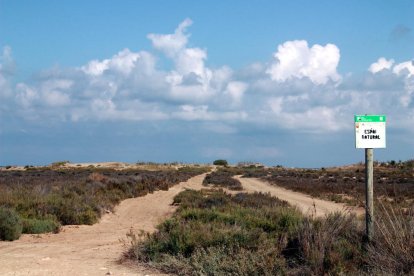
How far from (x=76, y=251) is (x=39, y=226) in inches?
205

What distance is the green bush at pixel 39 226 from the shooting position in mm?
17656

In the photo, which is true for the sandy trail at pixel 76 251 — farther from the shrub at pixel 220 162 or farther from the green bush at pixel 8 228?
the shrub at pixel 220 162

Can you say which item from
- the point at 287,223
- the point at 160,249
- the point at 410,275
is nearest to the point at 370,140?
the point at 410,275

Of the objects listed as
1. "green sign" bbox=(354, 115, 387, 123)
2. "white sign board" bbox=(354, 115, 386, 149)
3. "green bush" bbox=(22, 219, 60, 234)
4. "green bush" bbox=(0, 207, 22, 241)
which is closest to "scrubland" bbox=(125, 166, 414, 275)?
"white sign board" bbox=(354, 115, 386, 149)

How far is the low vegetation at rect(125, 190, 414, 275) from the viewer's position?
895 cm

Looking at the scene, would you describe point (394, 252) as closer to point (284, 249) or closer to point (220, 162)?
point (284, 249)

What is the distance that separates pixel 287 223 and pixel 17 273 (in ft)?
19.8

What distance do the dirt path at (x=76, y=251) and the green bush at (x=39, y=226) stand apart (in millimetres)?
389

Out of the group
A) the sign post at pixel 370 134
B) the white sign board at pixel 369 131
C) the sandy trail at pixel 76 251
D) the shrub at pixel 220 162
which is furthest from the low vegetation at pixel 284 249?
the shrub at pixel 220 162

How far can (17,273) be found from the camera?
10.3 m

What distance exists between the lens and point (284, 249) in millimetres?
10492

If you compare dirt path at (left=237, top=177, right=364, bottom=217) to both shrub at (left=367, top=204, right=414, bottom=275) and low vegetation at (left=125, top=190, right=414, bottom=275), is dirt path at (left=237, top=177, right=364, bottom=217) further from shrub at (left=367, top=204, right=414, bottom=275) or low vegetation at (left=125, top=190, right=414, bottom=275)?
shrub at (left=367, top=204, right=414, bottom=275)

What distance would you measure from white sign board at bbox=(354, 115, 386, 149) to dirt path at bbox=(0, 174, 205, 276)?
477 centimetres

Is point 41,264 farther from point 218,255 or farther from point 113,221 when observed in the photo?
point 113,221
